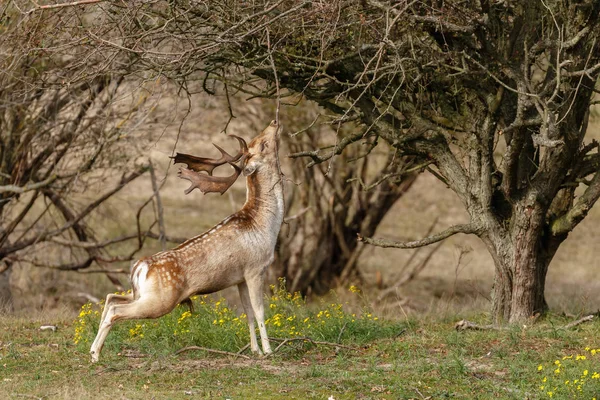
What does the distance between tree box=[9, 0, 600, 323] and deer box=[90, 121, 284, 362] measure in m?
0.81

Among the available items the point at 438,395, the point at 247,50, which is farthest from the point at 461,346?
the point at 247,50

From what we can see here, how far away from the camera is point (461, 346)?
9.78 metres

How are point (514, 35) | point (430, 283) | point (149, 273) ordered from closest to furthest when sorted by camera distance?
point (149, 273)
point (514, 35)
point (430, 283)

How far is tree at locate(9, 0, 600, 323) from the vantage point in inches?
377

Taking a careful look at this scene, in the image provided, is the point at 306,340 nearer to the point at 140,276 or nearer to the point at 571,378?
the point at 140,276

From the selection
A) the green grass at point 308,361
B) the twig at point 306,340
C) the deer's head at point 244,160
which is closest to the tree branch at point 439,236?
the green grass at point 308,361

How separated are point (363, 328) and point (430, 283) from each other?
12826 millimetres

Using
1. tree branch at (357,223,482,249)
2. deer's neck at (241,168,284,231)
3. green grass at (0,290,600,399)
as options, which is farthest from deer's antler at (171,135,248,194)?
tree branch at (357,223,482,249)

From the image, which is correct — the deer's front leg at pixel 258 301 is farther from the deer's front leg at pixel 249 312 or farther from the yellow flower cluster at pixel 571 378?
the yellow flower cluster at pixel 571 378

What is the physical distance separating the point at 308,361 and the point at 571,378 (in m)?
2.51

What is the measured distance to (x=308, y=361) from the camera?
9.34 metres

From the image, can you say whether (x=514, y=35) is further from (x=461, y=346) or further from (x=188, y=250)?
(x=188, y=250)

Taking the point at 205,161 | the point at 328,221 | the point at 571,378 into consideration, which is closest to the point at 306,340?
the point at 205,161

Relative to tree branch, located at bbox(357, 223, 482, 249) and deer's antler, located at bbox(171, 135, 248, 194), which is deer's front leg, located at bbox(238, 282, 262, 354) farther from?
tree branch, located at bbox(357, 223, 482, 249)
